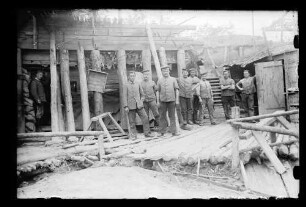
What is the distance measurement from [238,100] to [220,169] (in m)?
7.61

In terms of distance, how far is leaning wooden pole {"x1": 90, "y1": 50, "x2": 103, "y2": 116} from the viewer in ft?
34.0

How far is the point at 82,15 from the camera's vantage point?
1087cm

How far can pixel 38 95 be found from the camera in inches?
386

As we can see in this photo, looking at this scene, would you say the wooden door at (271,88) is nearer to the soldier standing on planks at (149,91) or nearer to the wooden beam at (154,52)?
the wooden beam at (154,52)

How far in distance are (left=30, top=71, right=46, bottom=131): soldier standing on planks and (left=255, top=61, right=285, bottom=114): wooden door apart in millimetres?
8461

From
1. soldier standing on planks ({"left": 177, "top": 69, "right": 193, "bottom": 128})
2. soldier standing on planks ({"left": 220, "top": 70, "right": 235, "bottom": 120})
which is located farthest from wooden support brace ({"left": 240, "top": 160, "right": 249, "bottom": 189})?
soldier standing on planks ({"left": 220, "top": 70, "right": 235, "bottom": 120})

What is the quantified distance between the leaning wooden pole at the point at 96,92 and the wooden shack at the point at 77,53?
0.04 m

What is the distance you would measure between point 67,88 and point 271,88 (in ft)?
26.2

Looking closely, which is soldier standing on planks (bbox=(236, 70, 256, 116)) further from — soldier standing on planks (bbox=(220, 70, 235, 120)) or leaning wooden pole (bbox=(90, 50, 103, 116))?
leaning wooden pole (bbox=(90, 50, 103, 116))

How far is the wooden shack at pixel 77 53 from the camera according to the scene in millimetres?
10031

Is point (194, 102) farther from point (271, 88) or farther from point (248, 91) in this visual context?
point (271, 88)

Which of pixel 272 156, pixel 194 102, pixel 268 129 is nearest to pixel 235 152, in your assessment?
pixel 272 156
